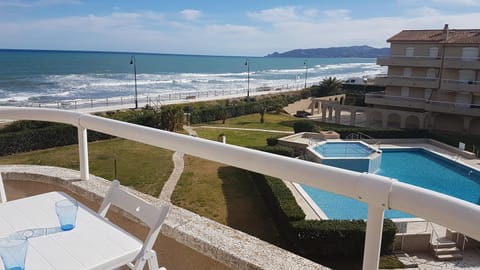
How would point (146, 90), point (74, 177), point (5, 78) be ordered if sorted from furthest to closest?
point (5, 78)
point (146, 90)
point (74, 177)

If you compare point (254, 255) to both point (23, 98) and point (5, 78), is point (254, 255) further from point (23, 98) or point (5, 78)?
point (5, 78)

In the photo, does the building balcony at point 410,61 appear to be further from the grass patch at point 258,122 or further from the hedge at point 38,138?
the hedge at point 38,138

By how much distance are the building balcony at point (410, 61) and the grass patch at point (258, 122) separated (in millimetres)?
9973

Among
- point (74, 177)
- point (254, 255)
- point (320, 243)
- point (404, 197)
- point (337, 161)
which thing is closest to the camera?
point (404, 197)

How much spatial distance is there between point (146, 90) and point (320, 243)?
184ft

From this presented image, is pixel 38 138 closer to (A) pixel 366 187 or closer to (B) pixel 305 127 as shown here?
(B) pixel 305 127

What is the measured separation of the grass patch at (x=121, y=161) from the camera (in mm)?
16297

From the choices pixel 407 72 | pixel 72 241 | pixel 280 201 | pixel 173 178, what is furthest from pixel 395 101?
pixel 72 241

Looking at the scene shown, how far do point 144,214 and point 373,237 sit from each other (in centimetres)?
119

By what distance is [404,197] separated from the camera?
1.46 m

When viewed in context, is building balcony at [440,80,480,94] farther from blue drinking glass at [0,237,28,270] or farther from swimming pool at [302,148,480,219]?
blue drinking glass at [0,237,28,270]

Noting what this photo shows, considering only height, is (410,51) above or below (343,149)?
above

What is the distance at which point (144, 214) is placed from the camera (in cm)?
213

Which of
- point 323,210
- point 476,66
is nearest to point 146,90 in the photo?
point 476,66
